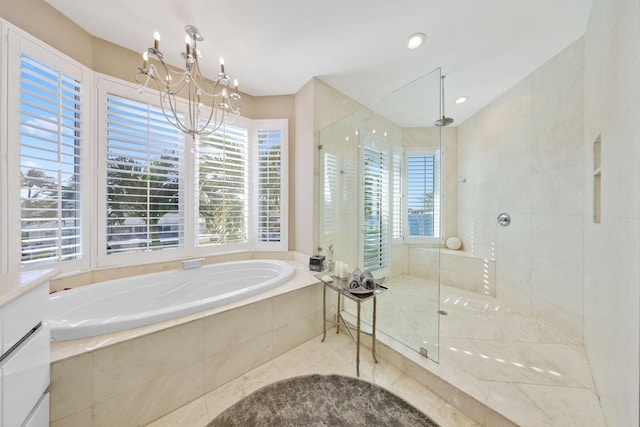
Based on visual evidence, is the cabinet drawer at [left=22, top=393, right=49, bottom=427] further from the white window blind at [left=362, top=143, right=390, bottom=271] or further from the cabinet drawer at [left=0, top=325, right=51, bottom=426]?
the white window blind at [left=362, top=143, right=390, bottom=271]

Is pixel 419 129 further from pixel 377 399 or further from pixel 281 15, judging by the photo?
pixel 377 399

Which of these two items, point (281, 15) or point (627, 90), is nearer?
point (627, 90)

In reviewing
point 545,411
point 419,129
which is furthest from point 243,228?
point 545,411

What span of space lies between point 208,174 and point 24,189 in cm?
118

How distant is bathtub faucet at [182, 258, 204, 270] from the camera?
6.78 feet

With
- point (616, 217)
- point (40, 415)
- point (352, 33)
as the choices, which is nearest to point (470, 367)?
Result: point (616, 217)

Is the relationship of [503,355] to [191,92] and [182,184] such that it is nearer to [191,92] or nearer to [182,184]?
[182,184]

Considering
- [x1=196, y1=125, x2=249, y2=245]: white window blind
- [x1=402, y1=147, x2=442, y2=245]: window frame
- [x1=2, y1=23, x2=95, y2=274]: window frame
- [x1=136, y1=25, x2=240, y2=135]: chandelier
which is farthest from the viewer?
[x1=196, y1=125, x2=249, y2=245]: white window blind

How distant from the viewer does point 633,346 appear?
71 cm

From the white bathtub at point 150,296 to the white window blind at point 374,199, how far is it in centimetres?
95

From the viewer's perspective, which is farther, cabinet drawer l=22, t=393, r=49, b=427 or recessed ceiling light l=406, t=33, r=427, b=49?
recessed ceiling light l=406, t=33, r=427, b=49

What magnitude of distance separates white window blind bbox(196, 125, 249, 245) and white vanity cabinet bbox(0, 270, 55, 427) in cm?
138

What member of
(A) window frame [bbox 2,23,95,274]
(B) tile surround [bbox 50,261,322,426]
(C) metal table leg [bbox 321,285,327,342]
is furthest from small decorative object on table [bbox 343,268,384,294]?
(A) window frame [bbox 2,23,95,274]

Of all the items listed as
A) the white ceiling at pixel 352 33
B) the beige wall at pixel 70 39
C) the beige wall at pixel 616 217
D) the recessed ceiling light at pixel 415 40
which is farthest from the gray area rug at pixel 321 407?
the beige wall at pixel 70 39
